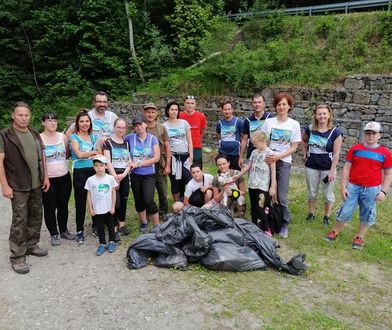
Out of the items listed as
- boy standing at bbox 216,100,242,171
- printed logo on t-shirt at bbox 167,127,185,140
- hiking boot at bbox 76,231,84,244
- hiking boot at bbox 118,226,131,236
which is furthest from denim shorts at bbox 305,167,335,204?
hiking boot at bbox 76,231,84,244

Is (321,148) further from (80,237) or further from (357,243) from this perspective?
(80,237)

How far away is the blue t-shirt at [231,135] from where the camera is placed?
580 centimetres

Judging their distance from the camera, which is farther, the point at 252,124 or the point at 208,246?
the point at 252,124

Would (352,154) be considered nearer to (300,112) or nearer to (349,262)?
(349,262)

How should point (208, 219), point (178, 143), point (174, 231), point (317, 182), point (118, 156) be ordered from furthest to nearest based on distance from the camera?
point (178, 143) → point (317, 182) → point (118, 156) → point (208, 219) → point (174, 231)

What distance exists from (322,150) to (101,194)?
127 inches

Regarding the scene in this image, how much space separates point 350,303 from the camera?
3512 millimetres

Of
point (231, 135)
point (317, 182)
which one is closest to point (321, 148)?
point (317, 182)

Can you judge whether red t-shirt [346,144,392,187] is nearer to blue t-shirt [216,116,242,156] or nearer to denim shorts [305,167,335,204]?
denim shorts [305,167,335,204]

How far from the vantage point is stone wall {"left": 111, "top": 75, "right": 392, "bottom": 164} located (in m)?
9.11

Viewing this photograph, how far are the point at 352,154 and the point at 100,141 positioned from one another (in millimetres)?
3433

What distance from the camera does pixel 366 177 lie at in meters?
4.47

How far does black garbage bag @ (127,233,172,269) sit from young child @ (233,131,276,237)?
152cm

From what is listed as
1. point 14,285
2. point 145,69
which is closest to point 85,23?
point 145,69
